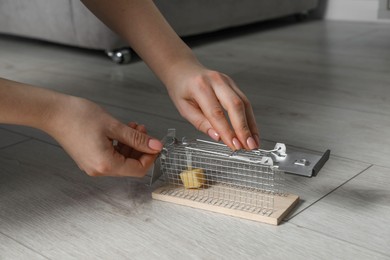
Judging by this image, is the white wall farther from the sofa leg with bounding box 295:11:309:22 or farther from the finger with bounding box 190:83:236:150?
the finger with bounding box 190:83:236:150

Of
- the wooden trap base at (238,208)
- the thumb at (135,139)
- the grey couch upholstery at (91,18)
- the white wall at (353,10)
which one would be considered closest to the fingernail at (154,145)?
the thumb at (135,139)

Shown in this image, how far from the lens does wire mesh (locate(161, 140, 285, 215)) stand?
87cm

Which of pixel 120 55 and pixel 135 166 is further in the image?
pixel 120 55

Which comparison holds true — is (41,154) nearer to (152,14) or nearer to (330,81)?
(152,14)

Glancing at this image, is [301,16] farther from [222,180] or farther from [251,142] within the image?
[251,142]

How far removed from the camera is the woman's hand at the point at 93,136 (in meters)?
0.79

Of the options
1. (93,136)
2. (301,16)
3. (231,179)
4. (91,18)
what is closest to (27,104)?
(93,136)

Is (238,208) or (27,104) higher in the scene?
(27,104)

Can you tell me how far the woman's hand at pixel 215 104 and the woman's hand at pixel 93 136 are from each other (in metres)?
0.10

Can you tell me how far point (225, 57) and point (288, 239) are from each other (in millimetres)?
1308

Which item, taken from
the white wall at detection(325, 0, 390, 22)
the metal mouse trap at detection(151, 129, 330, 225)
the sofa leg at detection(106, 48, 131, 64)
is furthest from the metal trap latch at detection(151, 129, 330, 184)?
the white wall at detection(325, 0, 390, 22)

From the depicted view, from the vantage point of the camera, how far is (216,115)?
32.6 inches

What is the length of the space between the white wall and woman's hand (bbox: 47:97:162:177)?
6.96 feet

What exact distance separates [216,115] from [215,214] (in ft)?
0.49
